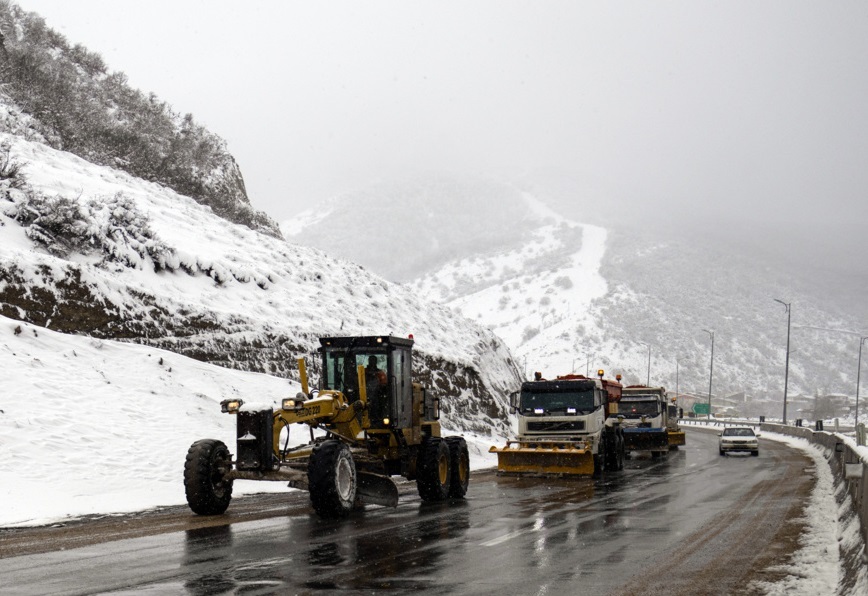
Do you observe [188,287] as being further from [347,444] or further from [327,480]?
[327,480]

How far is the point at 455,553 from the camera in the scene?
10945 mm

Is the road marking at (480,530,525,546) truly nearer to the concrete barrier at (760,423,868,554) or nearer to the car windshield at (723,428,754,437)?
the concrete barrier at (760,423,868,554)

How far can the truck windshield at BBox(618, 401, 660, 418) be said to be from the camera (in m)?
39.6

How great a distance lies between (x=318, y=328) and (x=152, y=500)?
1576 centimetres

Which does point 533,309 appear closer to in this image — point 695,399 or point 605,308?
point 605,308

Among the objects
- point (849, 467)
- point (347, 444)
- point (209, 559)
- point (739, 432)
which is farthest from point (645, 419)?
point (209, 559)

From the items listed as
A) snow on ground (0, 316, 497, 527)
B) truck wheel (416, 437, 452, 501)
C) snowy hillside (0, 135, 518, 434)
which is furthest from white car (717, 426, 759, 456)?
truck wheel (416, 437, 452, 501)

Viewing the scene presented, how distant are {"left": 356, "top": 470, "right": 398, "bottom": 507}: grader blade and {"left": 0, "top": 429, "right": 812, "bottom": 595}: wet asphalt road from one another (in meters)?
0.26

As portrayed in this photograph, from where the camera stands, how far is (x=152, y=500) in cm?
1661

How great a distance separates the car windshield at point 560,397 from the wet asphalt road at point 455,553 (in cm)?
839

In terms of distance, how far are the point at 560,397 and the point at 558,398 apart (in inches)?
2.7

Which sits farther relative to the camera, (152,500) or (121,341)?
(121,341)

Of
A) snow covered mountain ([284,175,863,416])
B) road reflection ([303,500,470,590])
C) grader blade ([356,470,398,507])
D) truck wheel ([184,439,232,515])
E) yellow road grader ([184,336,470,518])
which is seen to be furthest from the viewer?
snow covered mountain ([284,175,863,416])

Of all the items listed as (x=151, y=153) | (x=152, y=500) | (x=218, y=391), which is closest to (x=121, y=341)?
(x=218, y=391)
